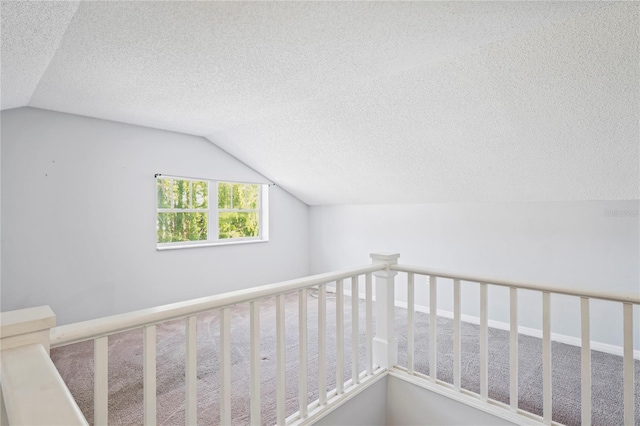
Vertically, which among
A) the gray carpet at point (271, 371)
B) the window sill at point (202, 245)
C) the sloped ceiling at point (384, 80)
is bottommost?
the gray carpet at point (271, 371)

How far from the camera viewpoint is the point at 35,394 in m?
0.62

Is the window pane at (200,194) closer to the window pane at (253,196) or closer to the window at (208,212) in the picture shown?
the window at (208,212)

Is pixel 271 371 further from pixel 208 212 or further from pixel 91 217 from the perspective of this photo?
pixel 208 212

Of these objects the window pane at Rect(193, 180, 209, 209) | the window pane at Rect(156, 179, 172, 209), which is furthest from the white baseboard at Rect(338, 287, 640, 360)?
the window pane at Rect(156, 179, 172, 209)

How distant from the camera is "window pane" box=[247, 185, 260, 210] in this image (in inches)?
194

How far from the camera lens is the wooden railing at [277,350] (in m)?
0.72

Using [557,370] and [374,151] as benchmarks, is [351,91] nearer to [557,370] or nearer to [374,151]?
[374,151]

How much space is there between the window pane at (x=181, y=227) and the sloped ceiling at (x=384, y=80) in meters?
1.13

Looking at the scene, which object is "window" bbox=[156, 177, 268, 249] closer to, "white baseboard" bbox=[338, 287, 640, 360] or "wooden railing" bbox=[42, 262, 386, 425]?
"white baseboard" bbox=[338, 287, 640, 360]

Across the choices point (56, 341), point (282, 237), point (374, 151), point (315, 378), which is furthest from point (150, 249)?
point (56, 341)

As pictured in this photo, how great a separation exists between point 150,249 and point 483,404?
3.45 metres

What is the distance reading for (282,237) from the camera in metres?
5.11

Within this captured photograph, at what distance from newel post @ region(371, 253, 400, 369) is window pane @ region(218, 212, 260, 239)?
112 inches

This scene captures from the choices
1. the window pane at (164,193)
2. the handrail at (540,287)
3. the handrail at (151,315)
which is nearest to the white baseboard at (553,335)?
the handrail at (540,287)
